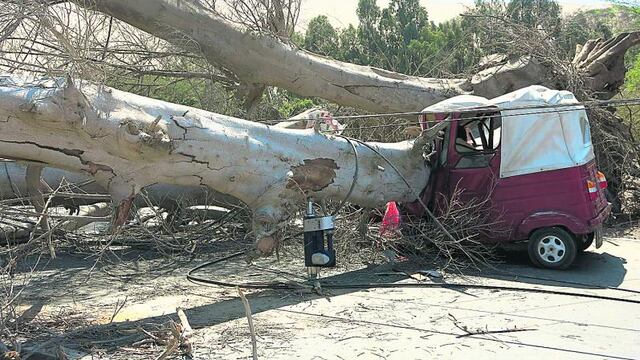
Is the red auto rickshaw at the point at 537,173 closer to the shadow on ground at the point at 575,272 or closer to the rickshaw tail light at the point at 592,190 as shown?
the rickshaw tail light at the point at 592,190

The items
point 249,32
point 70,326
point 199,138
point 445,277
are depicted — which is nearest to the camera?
point 70,326

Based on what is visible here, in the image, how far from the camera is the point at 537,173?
26.9 ft

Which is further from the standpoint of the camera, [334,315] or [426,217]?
[426,217]

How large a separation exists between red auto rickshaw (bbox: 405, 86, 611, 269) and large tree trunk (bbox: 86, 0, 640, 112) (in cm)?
241

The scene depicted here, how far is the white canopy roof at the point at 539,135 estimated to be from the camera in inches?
322

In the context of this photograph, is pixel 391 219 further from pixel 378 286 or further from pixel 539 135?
pixel 539 135

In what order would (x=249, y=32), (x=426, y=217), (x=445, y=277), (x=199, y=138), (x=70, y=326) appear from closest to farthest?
(x=70, y=326), (x=199, y=138), (x=445, y=277), (x=426, y=217), (x=249, y=32)

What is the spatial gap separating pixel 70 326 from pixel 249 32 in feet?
17.2

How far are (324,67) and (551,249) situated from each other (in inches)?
171

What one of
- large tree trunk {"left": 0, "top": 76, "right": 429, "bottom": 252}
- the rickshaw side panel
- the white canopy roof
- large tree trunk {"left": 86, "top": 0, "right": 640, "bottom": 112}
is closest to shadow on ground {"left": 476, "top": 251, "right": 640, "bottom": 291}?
the rickshaw side panel

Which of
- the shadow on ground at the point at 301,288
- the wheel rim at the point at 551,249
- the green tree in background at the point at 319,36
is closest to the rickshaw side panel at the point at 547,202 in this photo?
the wheel rim at the point at 551,249

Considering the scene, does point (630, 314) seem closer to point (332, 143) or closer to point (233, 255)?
point (332, 143)

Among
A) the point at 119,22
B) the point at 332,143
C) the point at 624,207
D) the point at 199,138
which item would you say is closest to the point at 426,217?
the point at 332,143

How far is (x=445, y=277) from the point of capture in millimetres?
7996
